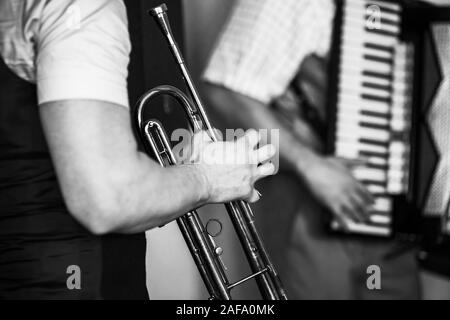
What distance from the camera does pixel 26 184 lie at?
1.05 m

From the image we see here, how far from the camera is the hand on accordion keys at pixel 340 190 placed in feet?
5.09

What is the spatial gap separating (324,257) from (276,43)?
580 millimetres

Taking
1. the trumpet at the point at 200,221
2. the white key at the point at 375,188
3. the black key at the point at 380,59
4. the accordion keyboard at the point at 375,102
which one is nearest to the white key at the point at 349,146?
the accordion keyboard at the point at 375,102

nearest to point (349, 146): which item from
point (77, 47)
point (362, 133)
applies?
point (362, 133)

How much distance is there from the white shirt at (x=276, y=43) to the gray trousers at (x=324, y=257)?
10.3 inches

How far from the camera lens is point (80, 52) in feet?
2.90

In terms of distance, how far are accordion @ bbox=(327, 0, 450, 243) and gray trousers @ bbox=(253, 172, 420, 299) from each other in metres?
0.07

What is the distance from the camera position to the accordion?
5.05 feet

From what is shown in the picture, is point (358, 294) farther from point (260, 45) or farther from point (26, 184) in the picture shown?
point (26, 184)

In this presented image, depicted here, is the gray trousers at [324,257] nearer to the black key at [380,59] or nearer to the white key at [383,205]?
the white key at [383,205]

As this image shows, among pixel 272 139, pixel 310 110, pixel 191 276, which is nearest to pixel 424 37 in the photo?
pixel 310 110

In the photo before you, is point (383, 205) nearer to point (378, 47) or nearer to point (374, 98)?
point (374, 98)

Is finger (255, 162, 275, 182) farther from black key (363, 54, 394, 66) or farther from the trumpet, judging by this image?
black key (363, 54, 394, 66)

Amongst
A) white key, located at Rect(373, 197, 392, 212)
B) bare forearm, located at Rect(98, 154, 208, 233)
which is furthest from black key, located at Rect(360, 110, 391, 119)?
bare forearm, located at Rect(98, 154, 208, 233)
